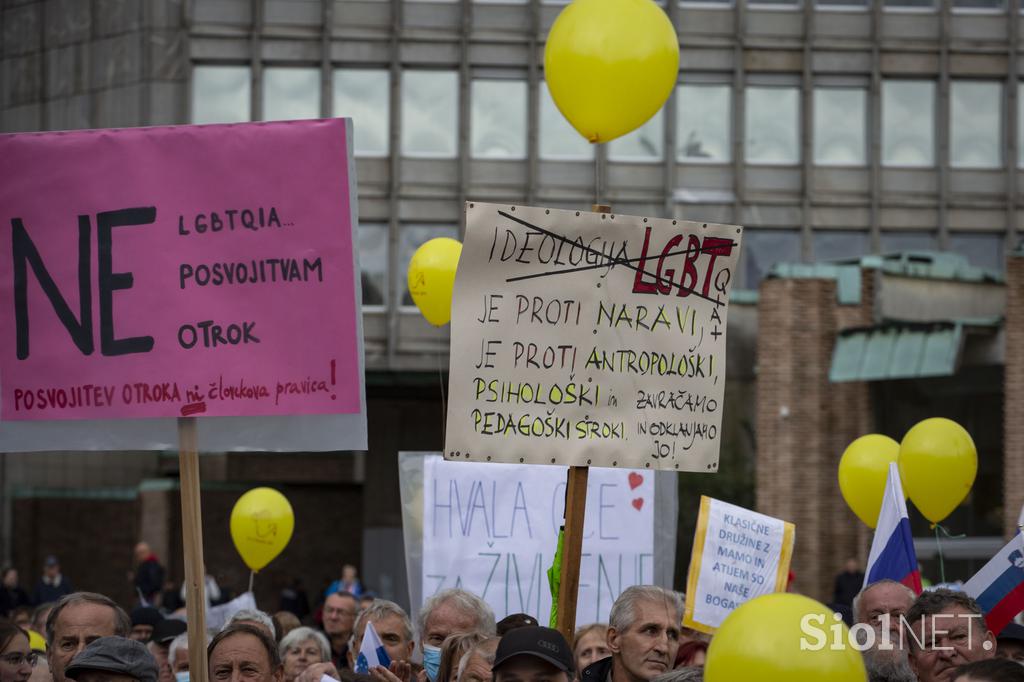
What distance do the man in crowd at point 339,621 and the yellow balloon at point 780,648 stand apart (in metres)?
6.76

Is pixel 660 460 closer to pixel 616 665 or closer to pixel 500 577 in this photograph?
pixel 616 665

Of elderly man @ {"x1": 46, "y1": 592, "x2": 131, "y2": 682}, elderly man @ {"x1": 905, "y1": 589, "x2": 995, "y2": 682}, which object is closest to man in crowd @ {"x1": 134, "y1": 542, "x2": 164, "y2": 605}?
elderly man @ {"x1": 46, "y1": 592, "x2": 131, "y2": 682}

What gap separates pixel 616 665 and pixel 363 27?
111 feet

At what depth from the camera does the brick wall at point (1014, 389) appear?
25688mm

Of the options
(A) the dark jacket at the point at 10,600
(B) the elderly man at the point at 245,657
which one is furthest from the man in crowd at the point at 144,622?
(A) the dark jacket at the point at 10,600

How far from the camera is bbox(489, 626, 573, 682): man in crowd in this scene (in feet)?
18.3

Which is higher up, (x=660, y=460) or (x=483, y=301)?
(x=483, y=301)

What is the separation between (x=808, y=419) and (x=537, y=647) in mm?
26349

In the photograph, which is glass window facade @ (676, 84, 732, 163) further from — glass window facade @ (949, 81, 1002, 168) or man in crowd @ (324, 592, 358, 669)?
man in crowd @ (324, 592, 358, 669)

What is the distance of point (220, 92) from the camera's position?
39.7 meters

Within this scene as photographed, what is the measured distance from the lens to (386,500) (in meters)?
41.1

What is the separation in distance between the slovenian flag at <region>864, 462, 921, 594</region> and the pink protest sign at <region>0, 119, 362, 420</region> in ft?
10.4

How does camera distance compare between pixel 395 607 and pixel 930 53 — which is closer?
pixel 395 607

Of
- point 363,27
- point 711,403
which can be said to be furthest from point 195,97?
point 711,403
